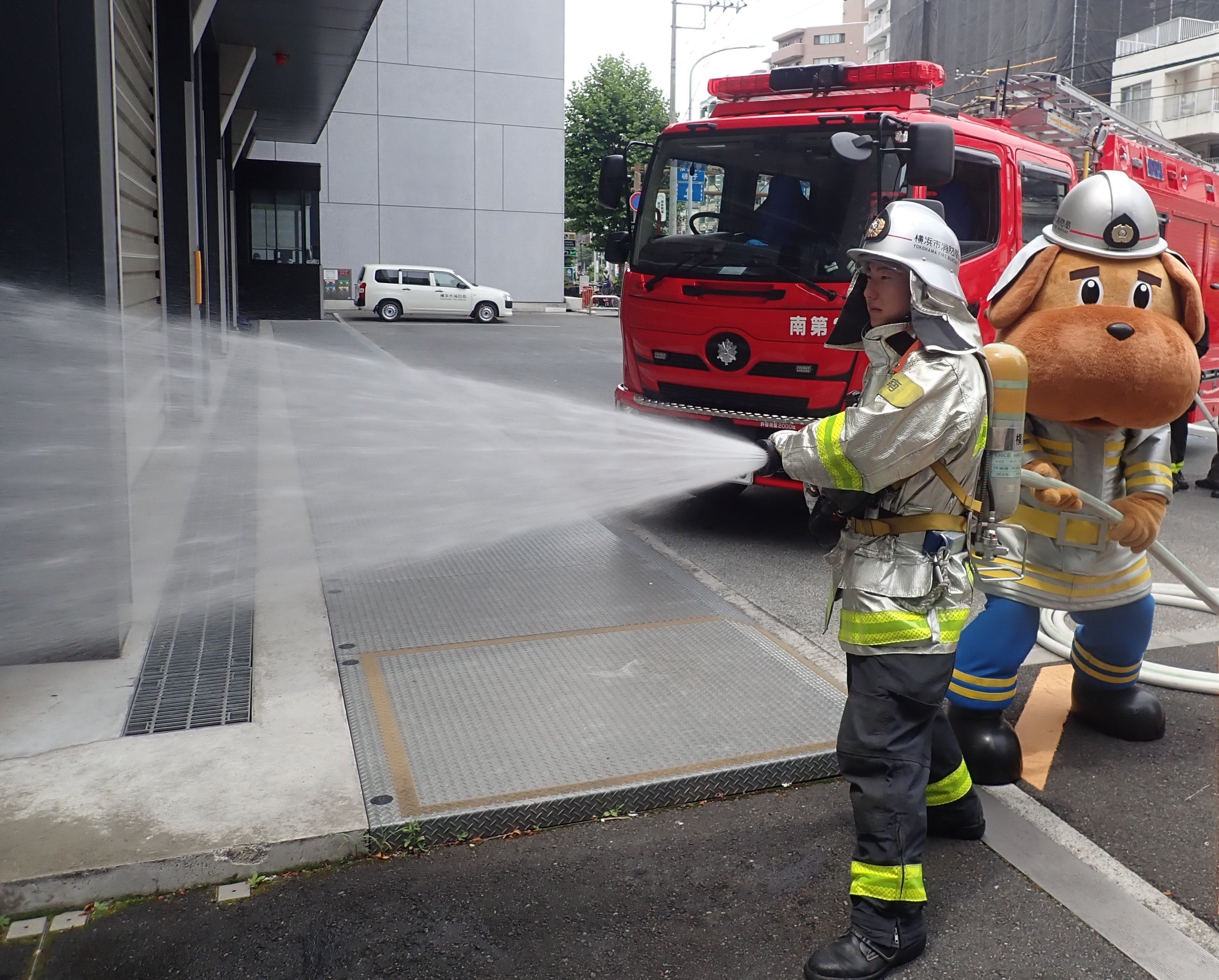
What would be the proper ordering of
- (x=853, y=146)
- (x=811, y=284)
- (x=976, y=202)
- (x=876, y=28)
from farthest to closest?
(x=876, y=28)
(x=976, y=202)
(x=811, y=284)
(x=853, y=146)

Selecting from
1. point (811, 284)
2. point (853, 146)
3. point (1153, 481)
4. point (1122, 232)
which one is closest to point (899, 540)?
point (1153, 481)

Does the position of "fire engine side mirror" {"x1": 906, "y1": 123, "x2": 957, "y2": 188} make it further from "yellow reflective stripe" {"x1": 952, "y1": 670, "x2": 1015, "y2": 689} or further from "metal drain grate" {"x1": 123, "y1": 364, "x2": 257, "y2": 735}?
"metal drain grate" {"x1": 123, "y1": 364, "x2": 257, "y2": 735}

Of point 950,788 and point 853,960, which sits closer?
point 853,960

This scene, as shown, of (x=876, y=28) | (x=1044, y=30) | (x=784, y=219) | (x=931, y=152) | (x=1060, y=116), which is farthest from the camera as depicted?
(x=876, y=28)

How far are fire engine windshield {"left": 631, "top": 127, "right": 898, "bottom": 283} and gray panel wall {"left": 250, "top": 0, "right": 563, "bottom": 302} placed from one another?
30.2 metres

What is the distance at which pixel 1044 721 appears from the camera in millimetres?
4387

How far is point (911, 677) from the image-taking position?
2781 millimetres

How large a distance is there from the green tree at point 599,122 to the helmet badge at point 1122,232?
1913 inches

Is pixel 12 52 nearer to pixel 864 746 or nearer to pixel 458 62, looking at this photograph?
pixel 864 746

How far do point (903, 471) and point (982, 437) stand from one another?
0.92ft

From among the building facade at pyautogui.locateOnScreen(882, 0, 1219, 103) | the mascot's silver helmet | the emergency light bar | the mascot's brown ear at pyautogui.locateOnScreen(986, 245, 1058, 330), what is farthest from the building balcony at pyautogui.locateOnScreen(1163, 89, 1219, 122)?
the mascot's brown ear at pyautogui.locateOnScreen(986, 245, 1058, 330)

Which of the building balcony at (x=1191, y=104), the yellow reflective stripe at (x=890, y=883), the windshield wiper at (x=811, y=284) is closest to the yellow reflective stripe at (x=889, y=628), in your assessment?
the yellow reflective stripe at (x=890, y=883)

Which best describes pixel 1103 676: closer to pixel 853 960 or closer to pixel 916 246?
pixel 853 960

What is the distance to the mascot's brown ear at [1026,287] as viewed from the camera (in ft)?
12.6
